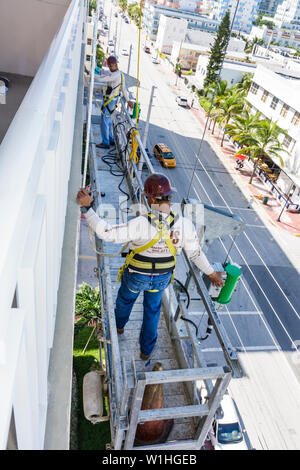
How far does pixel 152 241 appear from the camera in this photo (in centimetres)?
315

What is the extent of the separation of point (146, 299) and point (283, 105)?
82.2ft

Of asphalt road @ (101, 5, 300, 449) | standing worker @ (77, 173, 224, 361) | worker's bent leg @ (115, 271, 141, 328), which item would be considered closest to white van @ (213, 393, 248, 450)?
asphalt road @ (101, 5, 300, 449)

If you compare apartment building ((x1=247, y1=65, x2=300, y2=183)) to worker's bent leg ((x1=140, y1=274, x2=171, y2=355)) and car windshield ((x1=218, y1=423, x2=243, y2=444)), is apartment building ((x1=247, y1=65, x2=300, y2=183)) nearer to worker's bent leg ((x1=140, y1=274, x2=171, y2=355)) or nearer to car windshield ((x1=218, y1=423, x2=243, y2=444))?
car windshield ((x1=218, y1=423, x2=243, y2=444))

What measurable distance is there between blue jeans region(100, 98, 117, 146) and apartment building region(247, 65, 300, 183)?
18713 mm

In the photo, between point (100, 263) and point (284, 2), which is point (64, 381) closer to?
point (100, 263)

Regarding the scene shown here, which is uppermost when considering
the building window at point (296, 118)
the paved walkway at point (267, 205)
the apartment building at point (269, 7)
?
the apartment building at point (269, 7)

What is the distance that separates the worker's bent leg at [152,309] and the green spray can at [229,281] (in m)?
0.80

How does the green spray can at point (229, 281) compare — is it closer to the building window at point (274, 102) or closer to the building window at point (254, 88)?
the building window at point (274, 102)

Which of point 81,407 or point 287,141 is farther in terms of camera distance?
point 287,141

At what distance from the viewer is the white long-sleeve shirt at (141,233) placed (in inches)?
124

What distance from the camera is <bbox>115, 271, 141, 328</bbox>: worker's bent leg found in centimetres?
350

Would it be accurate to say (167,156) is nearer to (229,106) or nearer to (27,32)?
(229,106)

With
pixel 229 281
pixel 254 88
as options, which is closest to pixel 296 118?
pixel 254 88

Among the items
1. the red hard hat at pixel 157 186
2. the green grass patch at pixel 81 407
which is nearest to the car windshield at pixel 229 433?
the green grass patch at pixel 81 407
